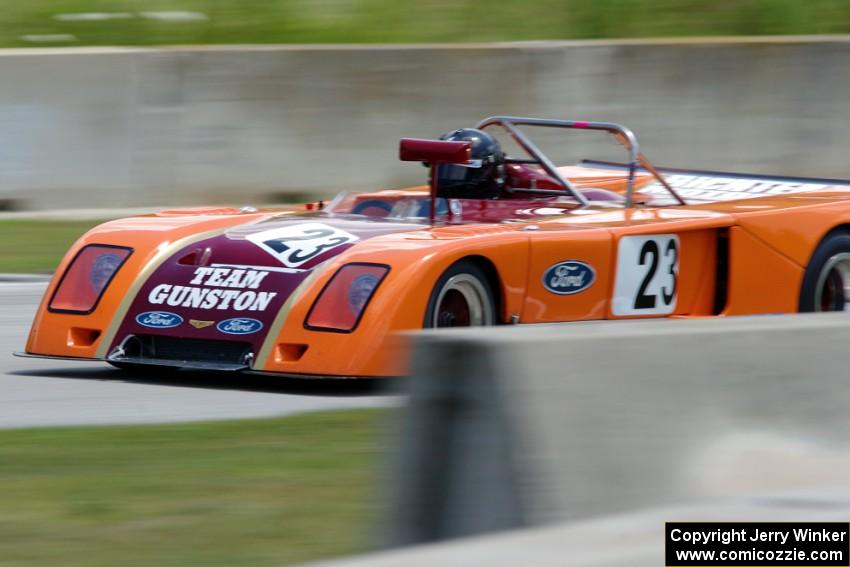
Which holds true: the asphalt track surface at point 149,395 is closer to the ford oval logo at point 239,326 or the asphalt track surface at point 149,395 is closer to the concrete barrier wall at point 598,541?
the ford oval logo at point 239,326

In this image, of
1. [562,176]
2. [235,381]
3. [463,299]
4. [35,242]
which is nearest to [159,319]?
[235,381]

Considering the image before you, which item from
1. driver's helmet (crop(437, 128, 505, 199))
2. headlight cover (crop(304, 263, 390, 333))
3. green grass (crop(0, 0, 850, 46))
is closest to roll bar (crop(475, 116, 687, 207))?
driver's helmet (crop(437, 128, 505, 199))

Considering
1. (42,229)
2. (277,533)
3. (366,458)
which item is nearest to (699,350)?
(277,533)

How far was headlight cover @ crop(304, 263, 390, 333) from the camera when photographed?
6250 millimetres

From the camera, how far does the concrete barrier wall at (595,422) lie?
10.3 ft

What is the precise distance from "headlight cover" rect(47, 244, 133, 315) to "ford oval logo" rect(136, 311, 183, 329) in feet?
0.94

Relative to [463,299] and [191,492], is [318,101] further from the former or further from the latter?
[191,492]

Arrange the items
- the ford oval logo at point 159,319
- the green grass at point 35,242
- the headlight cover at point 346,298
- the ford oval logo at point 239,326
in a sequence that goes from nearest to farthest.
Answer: the headlight cover at point 346,298, the ford oval logo at point 239,326, the ford oval logo at point 159,319, the green grass at point 35,242

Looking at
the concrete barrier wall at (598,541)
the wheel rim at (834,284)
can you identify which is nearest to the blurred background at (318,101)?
the wheel rim at (834,284)

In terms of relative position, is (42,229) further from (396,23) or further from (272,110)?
(396,23)

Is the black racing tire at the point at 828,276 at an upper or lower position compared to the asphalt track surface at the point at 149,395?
upper

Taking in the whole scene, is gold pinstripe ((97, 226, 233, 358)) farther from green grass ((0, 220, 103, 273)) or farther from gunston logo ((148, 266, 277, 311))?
green grass ((0, 220, 103, 273))

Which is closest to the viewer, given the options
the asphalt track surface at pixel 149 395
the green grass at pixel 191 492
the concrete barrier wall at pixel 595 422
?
the concrete barrier wall at pixel 595 422

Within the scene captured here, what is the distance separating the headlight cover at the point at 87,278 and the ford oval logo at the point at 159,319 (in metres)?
0.29
